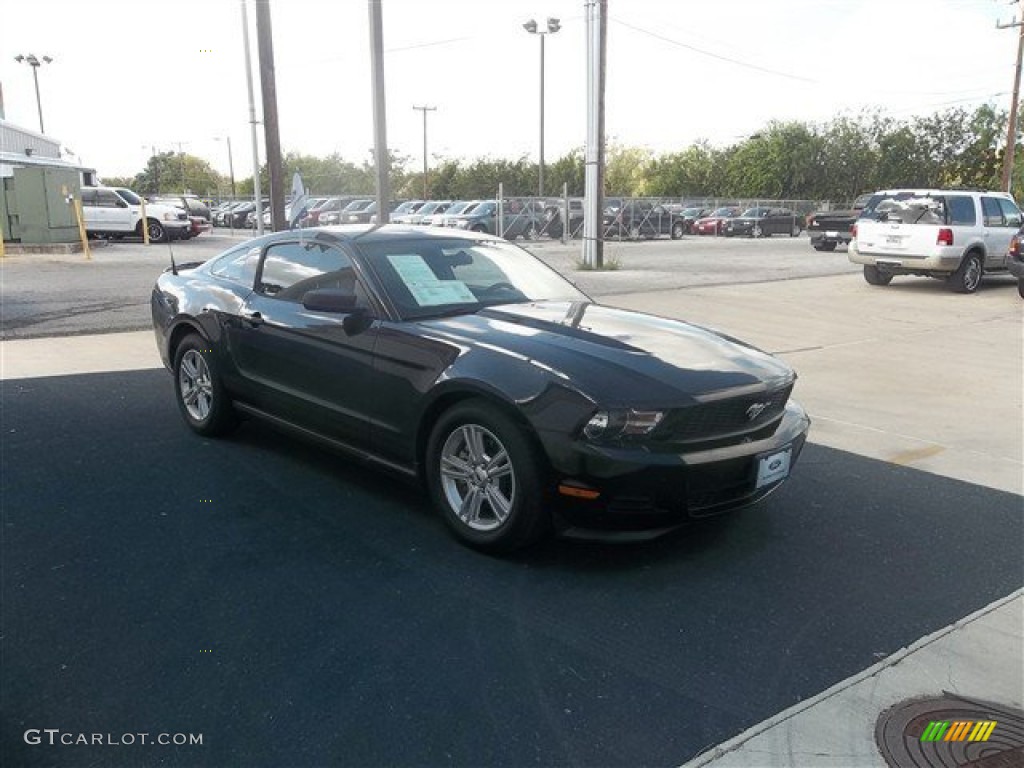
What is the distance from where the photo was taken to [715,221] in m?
43.5

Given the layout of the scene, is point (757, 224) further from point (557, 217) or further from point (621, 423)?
point (621, 423)

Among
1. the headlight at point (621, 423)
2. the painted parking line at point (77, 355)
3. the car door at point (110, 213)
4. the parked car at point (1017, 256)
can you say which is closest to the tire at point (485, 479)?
the headlight at point (621, 423)

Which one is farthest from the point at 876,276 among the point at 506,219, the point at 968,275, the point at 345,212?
the point at 345,212

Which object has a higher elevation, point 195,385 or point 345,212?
point 345,212

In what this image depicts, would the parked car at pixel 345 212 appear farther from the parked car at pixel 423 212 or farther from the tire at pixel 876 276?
the tire at pixel 876 276

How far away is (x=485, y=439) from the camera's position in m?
3.79

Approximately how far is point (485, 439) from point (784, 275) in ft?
54.1

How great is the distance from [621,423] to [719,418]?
19.6 inches

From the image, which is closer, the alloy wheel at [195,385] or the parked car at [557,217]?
the alloy wheel at [195,385]

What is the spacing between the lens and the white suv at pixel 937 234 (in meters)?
14.9

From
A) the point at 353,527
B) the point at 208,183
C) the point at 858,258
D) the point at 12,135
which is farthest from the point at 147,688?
the point at 208,183

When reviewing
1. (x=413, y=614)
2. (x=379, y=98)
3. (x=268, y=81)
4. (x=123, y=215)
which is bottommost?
(x=413, y=614)

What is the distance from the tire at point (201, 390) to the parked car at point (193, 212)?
81.6 feet

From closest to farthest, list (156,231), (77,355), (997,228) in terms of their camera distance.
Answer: (77,355)
(997,228)
(156,231)
